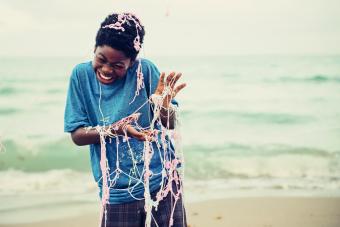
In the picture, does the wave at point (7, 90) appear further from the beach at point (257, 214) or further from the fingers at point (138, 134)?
the fingers at point (138, 134)

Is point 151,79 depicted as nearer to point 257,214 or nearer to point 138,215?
point 138,215

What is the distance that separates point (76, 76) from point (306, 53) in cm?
1350

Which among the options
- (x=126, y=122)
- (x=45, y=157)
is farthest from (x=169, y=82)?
(x=45, y=157)

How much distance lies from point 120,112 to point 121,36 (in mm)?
334

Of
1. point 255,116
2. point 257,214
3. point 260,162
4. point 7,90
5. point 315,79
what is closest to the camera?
point 257,214

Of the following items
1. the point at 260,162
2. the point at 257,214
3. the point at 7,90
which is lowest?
the point at 260,162

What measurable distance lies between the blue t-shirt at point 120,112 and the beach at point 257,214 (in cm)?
244

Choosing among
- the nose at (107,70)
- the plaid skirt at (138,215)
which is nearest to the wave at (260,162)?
the plaid skirt at (138,215)

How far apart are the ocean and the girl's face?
115 inches

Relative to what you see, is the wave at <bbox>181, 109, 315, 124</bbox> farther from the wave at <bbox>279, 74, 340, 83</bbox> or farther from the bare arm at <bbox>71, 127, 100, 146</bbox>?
the bare arm at <bbox>71, 127, 100, 146</bbox>

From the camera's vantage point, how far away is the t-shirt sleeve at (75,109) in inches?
94.3

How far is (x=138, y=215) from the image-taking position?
245cm

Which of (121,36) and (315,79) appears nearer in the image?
(121,36)

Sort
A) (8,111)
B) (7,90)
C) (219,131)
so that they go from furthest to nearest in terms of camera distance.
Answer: (7,90), (8,111), (219,131)
